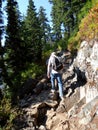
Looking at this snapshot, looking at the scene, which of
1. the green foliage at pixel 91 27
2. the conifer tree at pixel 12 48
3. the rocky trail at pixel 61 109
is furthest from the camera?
the conifer tree at pixel 12 48

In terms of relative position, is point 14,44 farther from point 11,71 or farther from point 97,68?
point 97,68

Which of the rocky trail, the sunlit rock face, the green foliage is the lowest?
the rocky trail

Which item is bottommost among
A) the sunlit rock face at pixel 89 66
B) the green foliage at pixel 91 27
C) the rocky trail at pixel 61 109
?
the rocky trail at pixel 61 109

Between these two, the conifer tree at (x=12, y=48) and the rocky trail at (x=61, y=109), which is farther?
the conifer tree at (x=12, y=48)

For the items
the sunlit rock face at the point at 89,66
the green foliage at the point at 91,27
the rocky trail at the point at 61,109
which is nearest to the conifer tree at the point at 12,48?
the green foliage at the point at 91,27

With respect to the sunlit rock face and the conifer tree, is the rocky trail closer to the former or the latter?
the sunlit rock face

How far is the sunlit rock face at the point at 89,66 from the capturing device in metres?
12.3

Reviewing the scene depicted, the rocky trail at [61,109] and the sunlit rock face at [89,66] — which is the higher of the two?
the sunlit rock face at [89,66]

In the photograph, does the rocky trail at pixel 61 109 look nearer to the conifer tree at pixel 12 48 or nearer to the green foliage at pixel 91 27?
the green foliage at pixel 91 27

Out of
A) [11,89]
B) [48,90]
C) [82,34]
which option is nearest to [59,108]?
[48,90]

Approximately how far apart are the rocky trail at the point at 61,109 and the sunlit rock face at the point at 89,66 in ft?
0.48

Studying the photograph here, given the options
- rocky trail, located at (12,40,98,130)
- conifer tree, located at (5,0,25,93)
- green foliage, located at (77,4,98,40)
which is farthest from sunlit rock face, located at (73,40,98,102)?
conifer tree, located at (5,0,25,93)

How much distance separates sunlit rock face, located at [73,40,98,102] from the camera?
12312 mm

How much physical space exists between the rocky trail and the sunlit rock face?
15 centimetres
